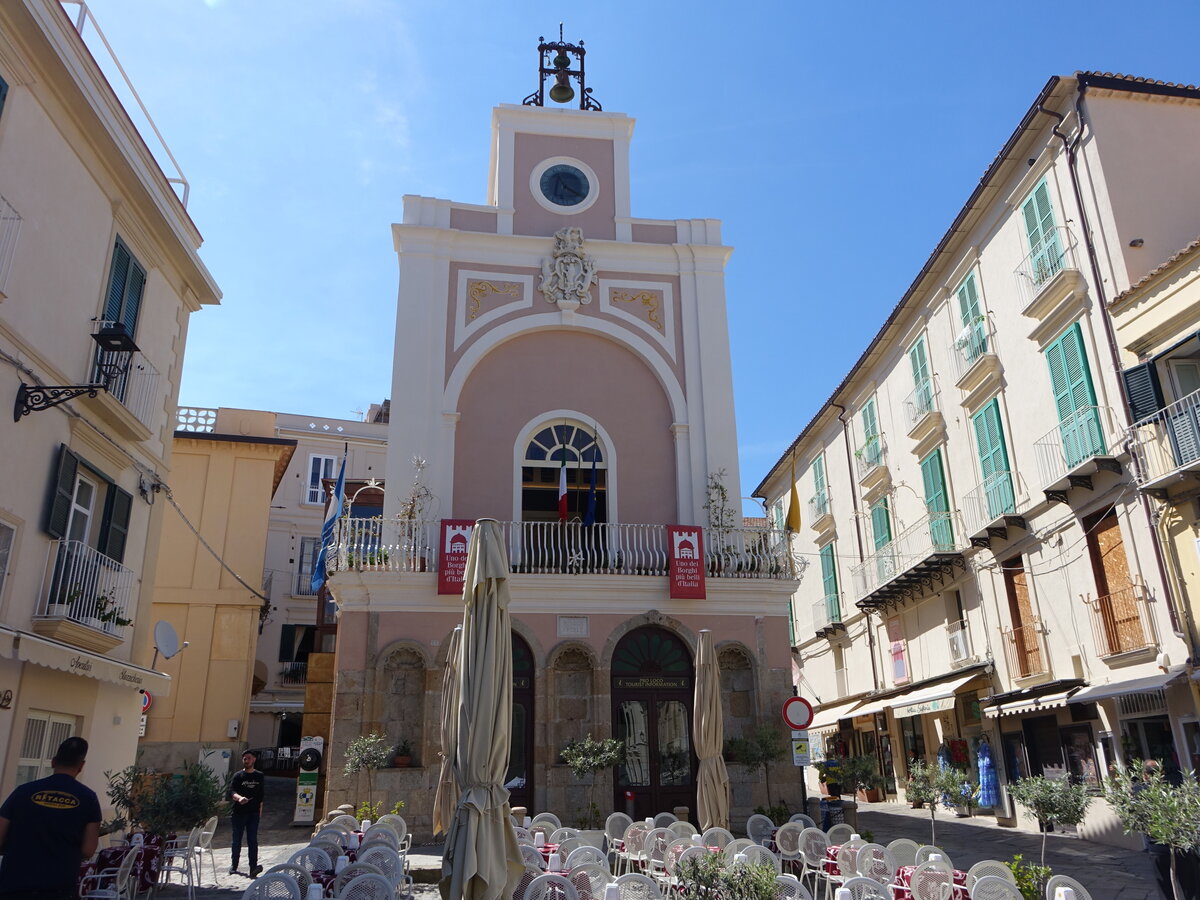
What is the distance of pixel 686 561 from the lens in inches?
644

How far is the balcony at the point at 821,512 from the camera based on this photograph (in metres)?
30.2

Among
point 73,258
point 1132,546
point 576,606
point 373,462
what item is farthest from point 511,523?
point 373,462

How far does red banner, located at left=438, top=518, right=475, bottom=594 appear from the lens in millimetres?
15633

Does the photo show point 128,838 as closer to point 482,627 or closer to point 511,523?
point 482,627

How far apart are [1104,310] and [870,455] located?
11.6 meters

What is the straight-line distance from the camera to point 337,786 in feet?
47.2

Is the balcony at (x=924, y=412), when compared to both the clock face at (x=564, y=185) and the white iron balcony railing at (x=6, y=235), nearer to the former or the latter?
the clock face at (x=564, y=185)

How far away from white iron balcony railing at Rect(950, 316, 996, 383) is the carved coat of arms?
8.64 m

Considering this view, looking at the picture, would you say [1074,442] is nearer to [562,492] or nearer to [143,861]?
[562,492]

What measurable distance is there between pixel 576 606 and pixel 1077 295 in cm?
1069

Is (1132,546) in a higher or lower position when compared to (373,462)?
lower

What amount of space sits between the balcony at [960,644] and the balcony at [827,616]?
7.16 m

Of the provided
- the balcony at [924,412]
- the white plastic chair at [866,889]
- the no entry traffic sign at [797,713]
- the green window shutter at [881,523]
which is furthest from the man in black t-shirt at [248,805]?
the green window shutter at [881,523]

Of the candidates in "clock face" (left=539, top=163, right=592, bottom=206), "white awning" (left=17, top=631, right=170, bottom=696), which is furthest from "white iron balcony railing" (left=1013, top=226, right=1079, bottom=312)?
"white awning" (left=17, top=631, right=170, bottom=696)
